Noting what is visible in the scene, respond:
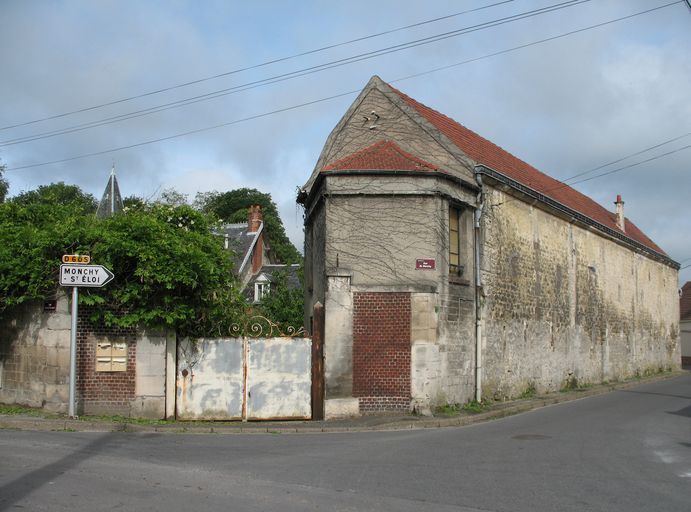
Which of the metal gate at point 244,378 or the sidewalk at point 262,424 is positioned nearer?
the sidewalk at point 262,424

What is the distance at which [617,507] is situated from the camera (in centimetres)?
701

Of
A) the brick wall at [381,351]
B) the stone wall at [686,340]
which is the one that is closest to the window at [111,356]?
the brick wall at [381,351]

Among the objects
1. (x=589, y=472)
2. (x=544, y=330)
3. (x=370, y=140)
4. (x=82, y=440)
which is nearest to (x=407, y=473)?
(x=589, y=472)

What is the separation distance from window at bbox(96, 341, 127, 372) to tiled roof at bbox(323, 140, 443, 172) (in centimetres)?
610

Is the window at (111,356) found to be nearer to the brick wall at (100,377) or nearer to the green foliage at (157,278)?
the brick wall at (100,377)

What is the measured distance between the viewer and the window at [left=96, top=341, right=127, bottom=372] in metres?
14.0

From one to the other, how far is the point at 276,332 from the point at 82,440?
565cm

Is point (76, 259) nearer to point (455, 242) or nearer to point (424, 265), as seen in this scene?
point (424, 265)

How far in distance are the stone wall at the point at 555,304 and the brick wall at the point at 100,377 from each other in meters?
8.93

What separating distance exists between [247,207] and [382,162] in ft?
159

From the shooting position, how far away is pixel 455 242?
17.5 meters

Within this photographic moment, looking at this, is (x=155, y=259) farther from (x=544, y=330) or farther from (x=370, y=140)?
(x=544, y=330)

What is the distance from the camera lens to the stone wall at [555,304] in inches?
744

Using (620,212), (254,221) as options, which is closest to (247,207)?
(254,221)
